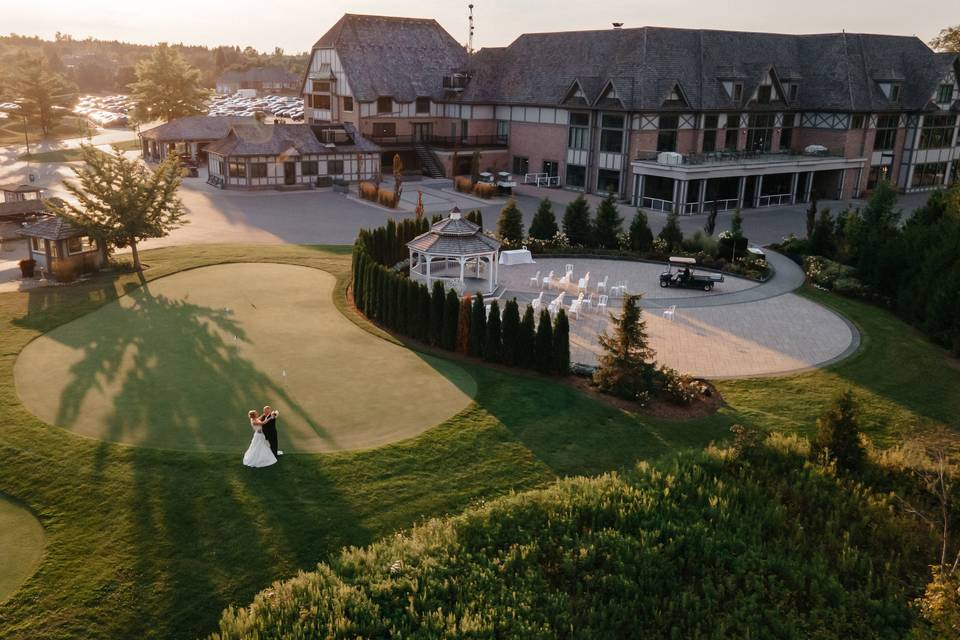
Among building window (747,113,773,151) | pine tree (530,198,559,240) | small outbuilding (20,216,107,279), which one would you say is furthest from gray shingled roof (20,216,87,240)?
building window (747,113,773,151)

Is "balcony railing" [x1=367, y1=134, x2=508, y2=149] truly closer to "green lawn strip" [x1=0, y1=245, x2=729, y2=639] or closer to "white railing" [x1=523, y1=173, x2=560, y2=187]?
"white railing" [x1=523, y1=173, x2=560, y2=187]

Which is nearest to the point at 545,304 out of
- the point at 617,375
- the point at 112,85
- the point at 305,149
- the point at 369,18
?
the point at 617,375

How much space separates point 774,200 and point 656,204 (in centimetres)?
944

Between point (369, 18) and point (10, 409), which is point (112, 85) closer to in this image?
point (369, 18)

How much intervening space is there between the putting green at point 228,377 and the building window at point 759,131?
3879 centimetres

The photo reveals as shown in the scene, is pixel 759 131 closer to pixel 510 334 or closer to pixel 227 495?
pixel 510 334

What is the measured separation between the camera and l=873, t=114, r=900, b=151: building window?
54.5 metres

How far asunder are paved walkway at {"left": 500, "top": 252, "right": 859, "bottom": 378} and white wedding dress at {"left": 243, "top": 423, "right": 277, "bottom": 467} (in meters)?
10.2

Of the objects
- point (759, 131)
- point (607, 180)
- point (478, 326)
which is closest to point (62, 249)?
point (478, 326)

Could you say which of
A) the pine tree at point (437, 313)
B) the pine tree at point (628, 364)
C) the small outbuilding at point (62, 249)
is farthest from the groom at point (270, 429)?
the small outbuilding at point (62, 249)

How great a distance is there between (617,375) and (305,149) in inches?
1605

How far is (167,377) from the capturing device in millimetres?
19344

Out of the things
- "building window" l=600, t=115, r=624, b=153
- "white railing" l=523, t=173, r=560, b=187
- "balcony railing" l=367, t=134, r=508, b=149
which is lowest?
"white railing" l=523, t=173, r=560, b=187

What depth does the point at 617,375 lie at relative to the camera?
1920 cm
